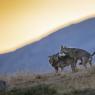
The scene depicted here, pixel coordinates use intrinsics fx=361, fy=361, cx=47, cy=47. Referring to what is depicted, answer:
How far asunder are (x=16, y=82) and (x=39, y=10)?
0.93m

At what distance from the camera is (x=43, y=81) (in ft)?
13.7

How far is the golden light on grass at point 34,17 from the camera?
14.1 ft

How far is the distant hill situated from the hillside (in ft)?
0.32

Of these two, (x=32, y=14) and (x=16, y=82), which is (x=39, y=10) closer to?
(x=32, y=14)

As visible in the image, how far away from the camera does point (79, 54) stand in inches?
163

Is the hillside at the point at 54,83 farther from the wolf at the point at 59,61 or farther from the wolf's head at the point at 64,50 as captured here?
the wolf's head at the point at 64,50

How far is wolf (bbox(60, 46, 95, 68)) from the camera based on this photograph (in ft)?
13.3

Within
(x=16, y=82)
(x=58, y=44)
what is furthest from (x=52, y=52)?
(x=16, y=82)

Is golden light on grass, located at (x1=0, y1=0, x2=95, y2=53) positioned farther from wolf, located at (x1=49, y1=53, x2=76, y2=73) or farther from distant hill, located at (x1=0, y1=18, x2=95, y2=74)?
wolf, located at (x1=49, y1=53, x2=76, y2=73)

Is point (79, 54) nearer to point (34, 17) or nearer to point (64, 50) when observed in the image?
point (64, 50)

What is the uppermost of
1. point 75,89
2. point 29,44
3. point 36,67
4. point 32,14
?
point 32,14

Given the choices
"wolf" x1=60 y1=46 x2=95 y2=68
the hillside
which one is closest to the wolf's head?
"wolf" x1=60 y1=46 x2=95 y2=68

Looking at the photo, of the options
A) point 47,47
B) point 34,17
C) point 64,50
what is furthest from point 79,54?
point 34,17

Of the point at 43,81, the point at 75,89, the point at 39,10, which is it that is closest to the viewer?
the point at 75,89
